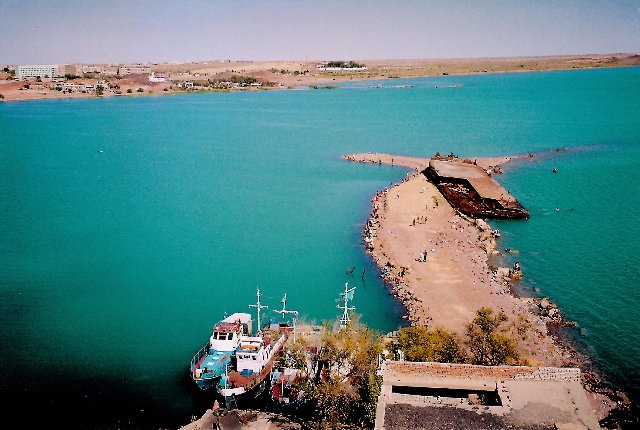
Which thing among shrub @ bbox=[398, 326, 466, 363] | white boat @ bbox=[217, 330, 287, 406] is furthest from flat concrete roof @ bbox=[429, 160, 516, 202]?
white boat @ bbox=[217, 330, 287, 406]

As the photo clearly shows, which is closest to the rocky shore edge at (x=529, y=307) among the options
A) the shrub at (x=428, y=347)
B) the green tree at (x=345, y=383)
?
the shrub at (x=428, y=347)

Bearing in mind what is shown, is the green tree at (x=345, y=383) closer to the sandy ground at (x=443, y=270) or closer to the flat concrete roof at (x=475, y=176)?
the sandy ground at (x=443, y=270)

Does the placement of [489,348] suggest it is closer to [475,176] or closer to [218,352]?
[218,352]

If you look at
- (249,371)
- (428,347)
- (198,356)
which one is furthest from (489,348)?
A: (198,356)

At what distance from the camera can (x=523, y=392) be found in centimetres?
2377

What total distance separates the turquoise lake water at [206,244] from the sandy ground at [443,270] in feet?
8.00

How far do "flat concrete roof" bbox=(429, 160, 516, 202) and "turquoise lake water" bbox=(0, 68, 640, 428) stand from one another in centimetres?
583

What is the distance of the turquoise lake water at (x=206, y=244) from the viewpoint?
39875 mm

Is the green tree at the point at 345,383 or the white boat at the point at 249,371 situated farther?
the white boat at the point at 249,371

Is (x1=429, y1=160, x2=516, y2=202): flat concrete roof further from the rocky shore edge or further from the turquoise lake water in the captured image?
the rocky shore edge

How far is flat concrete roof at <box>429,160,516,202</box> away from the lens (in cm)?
7642

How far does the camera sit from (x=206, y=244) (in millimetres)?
65312

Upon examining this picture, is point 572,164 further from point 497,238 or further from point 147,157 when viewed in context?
point 147,157

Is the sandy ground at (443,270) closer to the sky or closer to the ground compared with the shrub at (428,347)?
closer to the ground
